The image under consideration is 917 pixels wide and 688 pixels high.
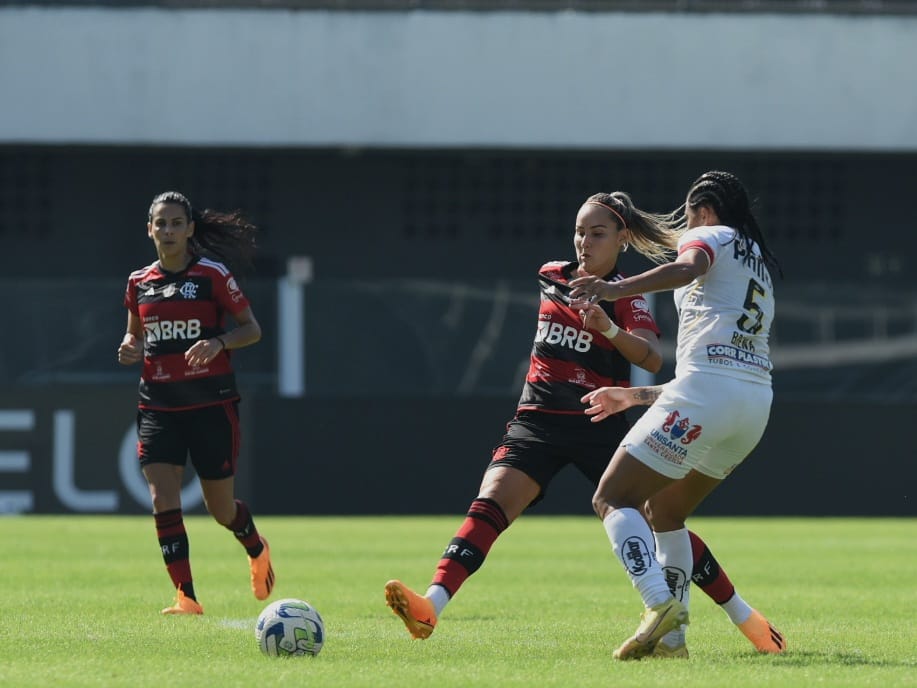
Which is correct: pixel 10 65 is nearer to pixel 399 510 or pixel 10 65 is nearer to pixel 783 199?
pixel 399 510

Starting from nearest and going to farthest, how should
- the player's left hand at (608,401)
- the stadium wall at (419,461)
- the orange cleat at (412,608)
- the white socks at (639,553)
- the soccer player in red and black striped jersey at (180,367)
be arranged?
the white socks at (639,553) → the orange cleat at (412,608) → the player's left hand at (608,401) → the soccer player in red and black striped jersey at (180,367) → the stadium wall at (419,461)

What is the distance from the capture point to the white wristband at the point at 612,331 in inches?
318

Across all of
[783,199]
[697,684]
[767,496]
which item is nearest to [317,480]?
[767,496]

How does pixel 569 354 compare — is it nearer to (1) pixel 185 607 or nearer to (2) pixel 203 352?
(2) pixel 203 352

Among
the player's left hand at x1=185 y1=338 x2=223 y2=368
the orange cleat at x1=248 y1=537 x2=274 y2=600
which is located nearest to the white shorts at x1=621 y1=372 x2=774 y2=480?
the player's left hand at x1=185 y1=338 x2=223 y2=368

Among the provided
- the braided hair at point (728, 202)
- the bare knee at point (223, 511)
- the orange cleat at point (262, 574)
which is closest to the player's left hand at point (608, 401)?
the braided hair at point (728, 202)

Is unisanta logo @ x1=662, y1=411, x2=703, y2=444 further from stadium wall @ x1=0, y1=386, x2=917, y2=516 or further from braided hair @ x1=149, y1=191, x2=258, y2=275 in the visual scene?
stadium wall @ x1=0, y1=386, x2=917, y2=516

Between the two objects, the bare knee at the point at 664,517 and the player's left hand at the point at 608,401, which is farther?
the bare knee at the point at 664,517

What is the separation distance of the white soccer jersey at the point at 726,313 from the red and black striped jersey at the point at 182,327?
11.4 ft

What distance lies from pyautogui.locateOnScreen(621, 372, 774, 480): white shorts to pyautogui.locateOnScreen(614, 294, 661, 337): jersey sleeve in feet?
2.23

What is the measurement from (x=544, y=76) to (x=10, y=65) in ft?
24.2

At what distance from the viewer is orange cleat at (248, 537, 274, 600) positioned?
35.2ft

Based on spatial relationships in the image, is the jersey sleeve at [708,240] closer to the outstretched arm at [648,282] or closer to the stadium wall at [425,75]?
the outstretched arm at [648,282]

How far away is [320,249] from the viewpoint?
25766 mm
